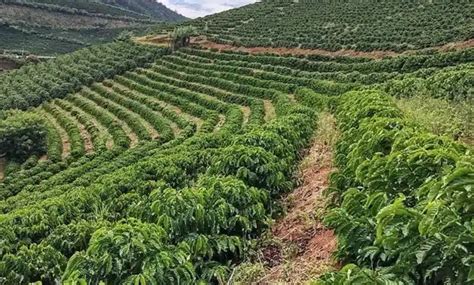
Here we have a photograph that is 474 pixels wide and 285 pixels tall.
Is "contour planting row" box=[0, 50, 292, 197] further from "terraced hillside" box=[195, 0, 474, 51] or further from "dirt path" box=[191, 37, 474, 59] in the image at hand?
"terraced hillside" box=[195, 0, 474, 51]

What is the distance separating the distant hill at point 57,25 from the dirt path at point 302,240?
84161 mm

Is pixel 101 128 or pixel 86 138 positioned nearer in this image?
pixel 86 138

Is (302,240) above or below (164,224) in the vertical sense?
below

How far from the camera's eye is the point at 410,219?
4934 millimetres

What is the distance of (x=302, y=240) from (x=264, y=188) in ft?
6.70

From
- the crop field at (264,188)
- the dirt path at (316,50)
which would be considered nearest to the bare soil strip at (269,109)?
the crop field at (264,188)

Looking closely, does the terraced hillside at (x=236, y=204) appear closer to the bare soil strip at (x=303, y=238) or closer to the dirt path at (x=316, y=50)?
the bare soil strip at (x=303, y=238)

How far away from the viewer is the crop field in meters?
5.04

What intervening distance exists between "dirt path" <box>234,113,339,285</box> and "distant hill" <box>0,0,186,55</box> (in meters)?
84.2

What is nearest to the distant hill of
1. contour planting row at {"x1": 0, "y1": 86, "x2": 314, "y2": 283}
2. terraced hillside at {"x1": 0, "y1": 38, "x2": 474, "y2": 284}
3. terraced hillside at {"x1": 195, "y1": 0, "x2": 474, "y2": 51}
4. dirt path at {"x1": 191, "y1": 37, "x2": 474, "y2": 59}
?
terraced hillside at {"x1": 195, "y1": 0, "x2": 474, "y2": 51}

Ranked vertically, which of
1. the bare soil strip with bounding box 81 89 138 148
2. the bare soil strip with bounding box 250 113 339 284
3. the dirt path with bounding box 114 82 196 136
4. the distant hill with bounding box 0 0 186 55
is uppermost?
the bare soil strip with bounding box 250 113 339 284

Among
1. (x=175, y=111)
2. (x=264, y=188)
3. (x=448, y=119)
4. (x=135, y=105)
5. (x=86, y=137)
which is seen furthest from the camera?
(x=135, y=105)

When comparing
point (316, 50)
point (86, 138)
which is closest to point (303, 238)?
point (86, 138)

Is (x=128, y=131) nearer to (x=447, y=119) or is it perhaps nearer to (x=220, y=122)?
(x=220, y=122)
